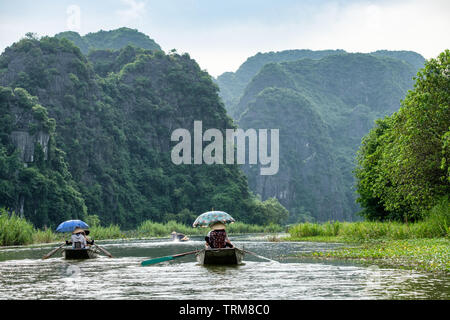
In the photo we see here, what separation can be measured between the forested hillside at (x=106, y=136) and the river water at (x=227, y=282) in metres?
42.0

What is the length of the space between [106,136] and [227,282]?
7157 centimetres

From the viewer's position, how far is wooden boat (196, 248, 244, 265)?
1867cm

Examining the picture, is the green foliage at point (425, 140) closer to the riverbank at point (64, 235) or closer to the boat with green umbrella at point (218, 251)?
the boat with green umbrella at point (218, 251)

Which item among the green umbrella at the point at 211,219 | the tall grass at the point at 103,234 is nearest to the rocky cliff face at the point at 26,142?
the tall grass at the point at 103,234

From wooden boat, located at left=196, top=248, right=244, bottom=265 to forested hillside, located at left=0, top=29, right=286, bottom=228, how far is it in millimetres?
41888

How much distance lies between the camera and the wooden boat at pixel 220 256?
18672mm

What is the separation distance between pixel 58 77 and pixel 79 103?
4.52 m

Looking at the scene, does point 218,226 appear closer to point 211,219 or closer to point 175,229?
point 211,219

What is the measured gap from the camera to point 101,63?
10825 centimetres

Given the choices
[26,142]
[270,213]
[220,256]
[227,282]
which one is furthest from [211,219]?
[270,213]

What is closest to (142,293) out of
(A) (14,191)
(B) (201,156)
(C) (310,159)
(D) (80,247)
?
(D) (80,247)

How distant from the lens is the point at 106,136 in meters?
83.4
